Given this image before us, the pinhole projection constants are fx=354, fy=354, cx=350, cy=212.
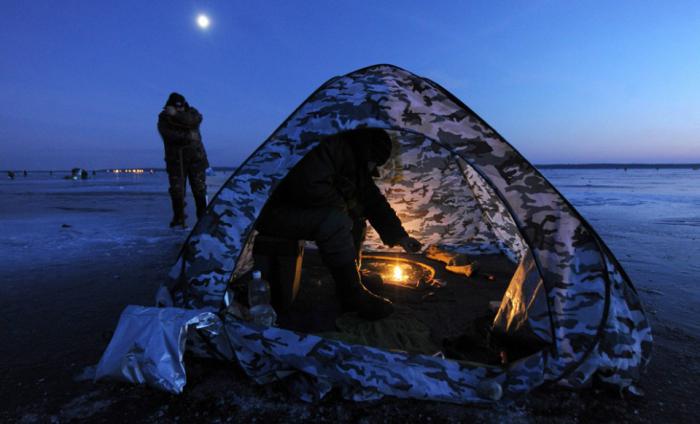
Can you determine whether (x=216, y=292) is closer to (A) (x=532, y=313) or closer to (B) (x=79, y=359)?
(B) (x=79, y=359)

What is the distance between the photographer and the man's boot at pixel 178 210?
6109mm

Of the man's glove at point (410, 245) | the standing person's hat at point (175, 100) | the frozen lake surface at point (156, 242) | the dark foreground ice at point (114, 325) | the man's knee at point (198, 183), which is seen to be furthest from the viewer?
the man's knee at point (198, 183)

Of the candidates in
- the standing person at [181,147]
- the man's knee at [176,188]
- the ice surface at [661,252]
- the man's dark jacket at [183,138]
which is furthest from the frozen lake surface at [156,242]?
the man's dark jacket at [183,138]

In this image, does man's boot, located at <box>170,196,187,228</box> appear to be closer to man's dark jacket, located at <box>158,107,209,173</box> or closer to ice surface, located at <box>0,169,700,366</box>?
ice surface, located at <box>0,169,700,366</box>

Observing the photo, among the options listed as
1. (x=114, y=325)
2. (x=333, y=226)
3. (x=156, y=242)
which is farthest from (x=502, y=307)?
(x=156, y=242)

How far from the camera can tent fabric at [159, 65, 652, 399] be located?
1.70 metres

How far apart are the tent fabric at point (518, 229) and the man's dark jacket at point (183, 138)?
4216 mm

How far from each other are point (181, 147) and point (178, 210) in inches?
44.3

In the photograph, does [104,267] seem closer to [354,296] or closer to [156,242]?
[156,242]

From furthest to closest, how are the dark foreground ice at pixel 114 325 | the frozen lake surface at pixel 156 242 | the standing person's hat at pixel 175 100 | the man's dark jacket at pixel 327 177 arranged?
the standing person's hat at pixel 175 100, the frozen lake surface at pixel 156 242, the man's dark jacket at pixel 327 177, the dark foreground ice at pixel 114 325

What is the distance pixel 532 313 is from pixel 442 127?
3.62 feet

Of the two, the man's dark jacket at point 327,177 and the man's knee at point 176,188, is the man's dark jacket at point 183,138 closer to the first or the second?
the man's knee at point 176,188

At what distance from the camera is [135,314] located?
72.0 inches

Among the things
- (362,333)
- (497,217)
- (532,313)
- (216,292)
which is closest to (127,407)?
(216,292)
